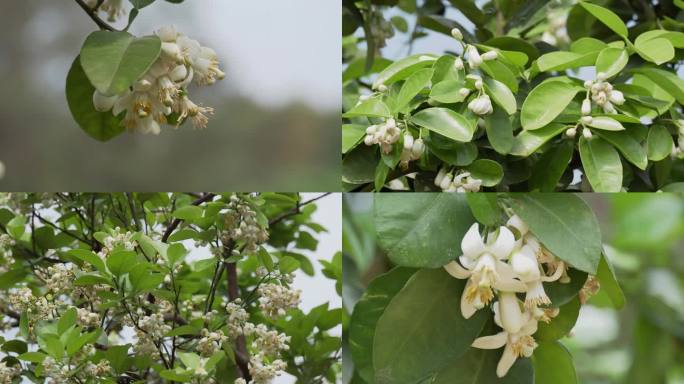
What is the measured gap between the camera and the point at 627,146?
758 mm

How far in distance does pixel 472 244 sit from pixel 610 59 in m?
0.25

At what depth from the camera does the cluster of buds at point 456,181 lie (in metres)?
0.74

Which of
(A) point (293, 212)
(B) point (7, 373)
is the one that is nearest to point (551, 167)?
(A) point (293, 212)

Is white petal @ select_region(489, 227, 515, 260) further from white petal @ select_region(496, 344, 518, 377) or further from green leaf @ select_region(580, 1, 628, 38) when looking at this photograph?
green leaf @ select_region(580, 1, 628, 38)

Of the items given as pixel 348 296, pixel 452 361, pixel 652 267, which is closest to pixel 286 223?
pixel 348 296

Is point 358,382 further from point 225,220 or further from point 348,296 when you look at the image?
point 225,220

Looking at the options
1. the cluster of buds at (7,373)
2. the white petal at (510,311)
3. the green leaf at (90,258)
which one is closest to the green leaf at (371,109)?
the white petal at (510,311)

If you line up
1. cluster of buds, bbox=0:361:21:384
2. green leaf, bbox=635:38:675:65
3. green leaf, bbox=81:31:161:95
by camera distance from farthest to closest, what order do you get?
cluster of buds, bbox=0:361:21:384 < green leaf, bbox=635:38:675:65 < green leaf, bbox=81:31:161:95

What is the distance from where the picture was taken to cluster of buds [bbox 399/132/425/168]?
2.45 ft

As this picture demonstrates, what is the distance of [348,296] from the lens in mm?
931

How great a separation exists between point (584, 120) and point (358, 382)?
398mm

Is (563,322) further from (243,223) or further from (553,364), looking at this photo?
(243,223)

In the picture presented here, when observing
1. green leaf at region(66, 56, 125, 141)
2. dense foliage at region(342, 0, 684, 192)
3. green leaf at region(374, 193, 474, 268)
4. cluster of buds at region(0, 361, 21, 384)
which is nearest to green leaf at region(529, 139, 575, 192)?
dense foliage at region(342, 0, 684, 192)

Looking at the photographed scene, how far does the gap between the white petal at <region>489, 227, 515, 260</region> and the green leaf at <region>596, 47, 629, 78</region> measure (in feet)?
0.69
